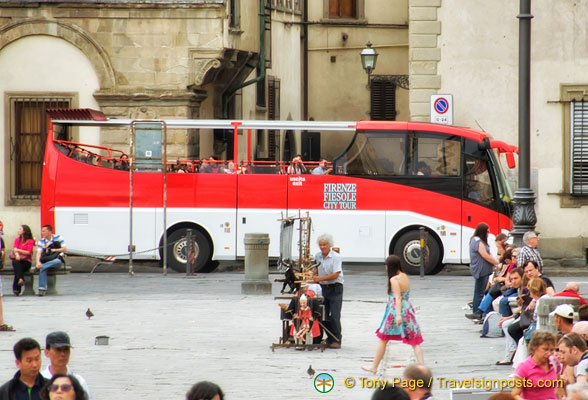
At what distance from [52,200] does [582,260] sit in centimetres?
1188

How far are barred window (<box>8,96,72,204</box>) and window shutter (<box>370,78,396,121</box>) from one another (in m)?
15.2

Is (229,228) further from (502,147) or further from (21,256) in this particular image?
(502,147)

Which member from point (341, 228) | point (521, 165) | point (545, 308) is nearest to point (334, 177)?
point (341, 228)

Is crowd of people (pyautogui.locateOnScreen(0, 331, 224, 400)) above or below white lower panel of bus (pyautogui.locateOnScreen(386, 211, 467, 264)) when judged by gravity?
below

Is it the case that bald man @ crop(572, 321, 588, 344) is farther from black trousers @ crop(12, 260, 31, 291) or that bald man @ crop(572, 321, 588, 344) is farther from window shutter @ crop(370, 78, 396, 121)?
window shutter @ crop(370, 78, 396, 121)

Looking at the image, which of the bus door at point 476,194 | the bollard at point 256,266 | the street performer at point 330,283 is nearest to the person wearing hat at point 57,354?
the street performer at point 330,283

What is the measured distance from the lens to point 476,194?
27.2m

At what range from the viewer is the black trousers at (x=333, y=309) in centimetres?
1633

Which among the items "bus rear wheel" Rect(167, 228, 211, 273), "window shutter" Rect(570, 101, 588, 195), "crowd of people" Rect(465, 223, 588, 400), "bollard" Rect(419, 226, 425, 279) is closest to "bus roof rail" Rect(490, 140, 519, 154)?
"window shutter" Rect(570, 101, 588, 195)

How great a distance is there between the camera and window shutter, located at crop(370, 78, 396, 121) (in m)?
42.6

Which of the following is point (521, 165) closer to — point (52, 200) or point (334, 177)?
point (334, 177)

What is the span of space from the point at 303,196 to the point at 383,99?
15.9m

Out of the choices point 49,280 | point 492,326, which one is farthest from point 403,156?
point 492,326

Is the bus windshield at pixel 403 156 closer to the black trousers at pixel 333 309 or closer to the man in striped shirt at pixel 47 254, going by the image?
the man in striped shirt at pixel 47 254
